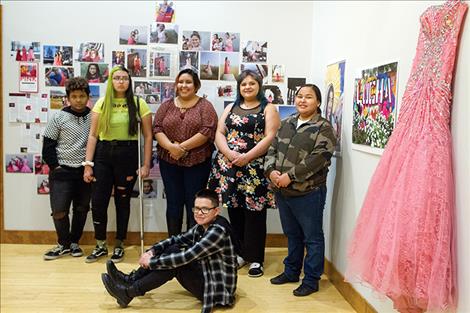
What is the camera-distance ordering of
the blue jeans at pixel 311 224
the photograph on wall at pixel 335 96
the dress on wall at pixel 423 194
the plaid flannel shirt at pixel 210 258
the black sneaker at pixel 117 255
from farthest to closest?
the black sneaker at pixel 117 255, the photograph on wall at pixel 335 96, the blue jeans at pixel 311 224, the plaid flannel shirt at pixel 210 258, the dress on wall at pixel 423 194

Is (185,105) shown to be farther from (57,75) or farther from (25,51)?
(25,51)

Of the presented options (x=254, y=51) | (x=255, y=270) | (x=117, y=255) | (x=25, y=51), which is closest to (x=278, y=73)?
(x=254, y=51)

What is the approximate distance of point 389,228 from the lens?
70.3 inches

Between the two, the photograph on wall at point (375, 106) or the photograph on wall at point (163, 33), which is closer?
the photograph on wall at point (375, 106)

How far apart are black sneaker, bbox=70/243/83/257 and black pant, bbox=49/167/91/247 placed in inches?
1.3

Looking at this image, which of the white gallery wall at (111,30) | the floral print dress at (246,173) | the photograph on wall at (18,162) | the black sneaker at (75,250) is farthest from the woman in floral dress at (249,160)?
the photograph on wall at (18,162)

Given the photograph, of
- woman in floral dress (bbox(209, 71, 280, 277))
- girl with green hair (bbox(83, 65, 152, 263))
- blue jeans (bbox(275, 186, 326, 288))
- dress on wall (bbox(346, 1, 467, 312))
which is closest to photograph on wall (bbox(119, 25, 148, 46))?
girl with green hair (bbox(83, 65, 152, 263))

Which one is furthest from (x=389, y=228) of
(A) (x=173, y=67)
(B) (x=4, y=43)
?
(B) (x=4, y=43)

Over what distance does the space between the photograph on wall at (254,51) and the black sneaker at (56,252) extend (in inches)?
82.0

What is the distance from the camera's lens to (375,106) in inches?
97.0

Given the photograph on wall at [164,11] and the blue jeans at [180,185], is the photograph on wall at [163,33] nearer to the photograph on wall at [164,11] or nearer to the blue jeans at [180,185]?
the photograph on wall at [164,11]

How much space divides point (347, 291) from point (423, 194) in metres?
1.38

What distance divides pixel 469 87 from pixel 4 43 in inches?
136

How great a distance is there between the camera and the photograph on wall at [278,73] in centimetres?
388
